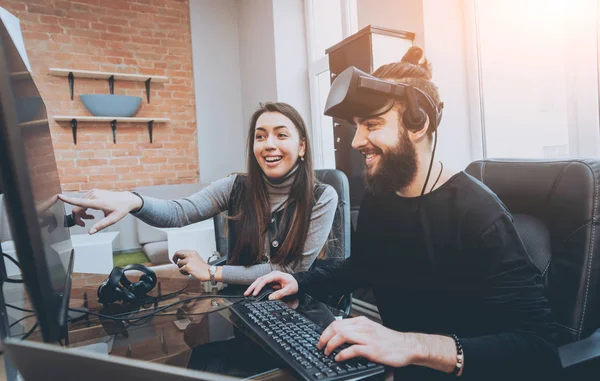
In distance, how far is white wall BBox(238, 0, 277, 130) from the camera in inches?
151

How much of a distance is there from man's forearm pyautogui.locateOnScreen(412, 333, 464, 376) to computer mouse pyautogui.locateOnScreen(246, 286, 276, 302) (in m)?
0.45

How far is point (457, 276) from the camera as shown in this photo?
0.92 meters

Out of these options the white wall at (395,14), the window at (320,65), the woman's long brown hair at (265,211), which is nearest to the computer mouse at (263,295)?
the woman's long brown hair at (265,211)

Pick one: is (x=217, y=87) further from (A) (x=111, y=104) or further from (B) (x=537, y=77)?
(B) (x=537, y=77)

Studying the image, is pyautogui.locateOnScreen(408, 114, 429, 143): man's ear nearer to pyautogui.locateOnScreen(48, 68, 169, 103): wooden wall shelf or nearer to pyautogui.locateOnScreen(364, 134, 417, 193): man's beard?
pyautogui.locateOnScreen(364, 134, 417, 193): man's beard

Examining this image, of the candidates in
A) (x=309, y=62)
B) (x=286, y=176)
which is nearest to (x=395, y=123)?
(x=286, y=176)

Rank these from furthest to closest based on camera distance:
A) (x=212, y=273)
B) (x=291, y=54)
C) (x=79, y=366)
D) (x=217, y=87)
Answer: (x=217, y=87) → (x=291, y=54) → (x=212, y=273) → (x=79, y=366)

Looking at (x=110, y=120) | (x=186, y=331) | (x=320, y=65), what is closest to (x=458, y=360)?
(x=186, y=331)

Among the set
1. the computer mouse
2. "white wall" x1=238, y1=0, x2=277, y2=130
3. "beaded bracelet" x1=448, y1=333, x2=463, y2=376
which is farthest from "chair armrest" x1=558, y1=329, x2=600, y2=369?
"white wall" x1=238, y1=0, x2=277, y2=130

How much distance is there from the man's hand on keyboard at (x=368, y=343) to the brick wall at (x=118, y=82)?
12.8ft

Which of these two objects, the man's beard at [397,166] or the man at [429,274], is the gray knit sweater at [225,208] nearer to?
the man at [429,274]

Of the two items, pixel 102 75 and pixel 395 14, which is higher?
pixel 102 75

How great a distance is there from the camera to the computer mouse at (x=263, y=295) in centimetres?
104

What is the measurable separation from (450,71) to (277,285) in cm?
172
